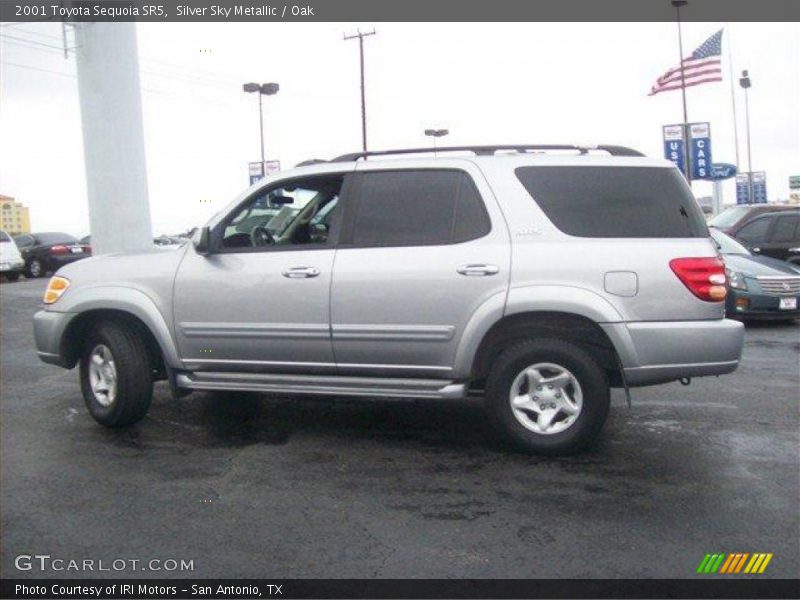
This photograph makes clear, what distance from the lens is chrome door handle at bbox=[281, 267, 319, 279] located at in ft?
18.1

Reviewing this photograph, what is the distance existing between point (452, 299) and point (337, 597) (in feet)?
7.58

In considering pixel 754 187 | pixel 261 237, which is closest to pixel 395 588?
pixel 261 237

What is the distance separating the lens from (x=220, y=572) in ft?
11.6

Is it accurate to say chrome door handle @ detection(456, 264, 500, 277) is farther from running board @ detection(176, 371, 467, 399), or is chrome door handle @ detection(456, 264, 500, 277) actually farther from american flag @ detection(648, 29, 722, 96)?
american flag @ detection(648, 29, 722, 96)

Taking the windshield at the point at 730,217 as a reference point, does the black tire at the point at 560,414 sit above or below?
below

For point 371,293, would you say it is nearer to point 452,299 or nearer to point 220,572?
point 452,299

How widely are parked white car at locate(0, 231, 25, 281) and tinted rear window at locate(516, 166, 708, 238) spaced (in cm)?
2129

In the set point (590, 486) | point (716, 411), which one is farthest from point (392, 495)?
point (716, 411)

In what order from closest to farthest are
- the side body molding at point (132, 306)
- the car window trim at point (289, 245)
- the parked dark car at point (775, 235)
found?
the car window trim at point (289, 245)
the side body molding at point (132, 306)
the parked dark car at point (775, 235)

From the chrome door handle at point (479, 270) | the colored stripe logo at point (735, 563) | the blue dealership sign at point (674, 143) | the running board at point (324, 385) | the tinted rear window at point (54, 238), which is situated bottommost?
the colored stripe logo at point (735, 563)

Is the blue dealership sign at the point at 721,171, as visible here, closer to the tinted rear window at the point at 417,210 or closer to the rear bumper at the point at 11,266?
the rear bumper at the point at 11,266

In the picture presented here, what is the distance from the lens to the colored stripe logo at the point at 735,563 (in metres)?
3.62

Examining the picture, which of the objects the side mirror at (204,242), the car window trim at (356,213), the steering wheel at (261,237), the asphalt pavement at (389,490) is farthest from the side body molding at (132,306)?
the car window trim at (356,213)

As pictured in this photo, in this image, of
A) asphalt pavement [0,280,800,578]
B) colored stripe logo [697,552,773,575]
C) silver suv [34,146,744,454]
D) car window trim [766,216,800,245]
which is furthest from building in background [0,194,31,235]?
colored stripe logo [697,552,773,575]
